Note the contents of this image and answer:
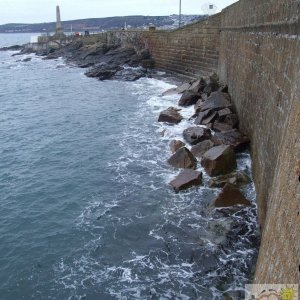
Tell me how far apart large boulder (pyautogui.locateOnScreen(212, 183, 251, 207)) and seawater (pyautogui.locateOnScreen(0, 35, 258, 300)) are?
0.31 metres

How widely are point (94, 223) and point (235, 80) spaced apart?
38.4 feet

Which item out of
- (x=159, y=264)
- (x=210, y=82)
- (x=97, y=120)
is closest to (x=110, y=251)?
(x=159, y=264)

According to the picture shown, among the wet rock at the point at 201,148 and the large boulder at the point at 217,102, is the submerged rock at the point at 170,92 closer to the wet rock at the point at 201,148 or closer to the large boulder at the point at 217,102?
the large boulder at the point at 217,102

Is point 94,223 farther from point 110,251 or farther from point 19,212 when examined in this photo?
point 19,212

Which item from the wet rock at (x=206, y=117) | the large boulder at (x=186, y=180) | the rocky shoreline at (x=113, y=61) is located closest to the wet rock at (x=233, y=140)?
the wet rock at (x=206, y=117)

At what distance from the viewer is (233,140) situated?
53.1 feet

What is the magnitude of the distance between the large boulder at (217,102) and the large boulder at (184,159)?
5496mm

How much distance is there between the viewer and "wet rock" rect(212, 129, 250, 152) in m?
16.0

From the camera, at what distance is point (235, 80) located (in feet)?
65.8

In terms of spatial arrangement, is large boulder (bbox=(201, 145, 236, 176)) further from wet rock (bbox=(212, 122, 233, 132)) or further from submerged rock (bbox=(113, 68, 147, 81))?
submerged rock (bbox=(113, 68, 147, 81))

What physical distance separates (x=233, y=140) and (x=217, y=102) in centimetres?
495

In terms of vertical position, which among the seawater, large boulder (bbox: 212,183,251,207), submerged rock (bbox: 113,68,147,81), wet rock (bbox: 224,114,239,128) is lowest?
the seawater

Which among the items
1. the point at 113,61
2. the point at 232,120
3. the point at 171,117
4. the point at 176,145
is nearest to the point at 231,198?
the point at 176,145

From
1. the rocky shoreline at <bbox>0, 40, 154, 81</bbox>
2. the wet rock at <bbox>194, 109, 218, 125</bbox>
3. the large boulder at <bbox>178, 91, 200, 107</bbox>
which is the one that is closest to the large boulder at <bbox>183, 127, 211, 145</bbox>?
the wet rock at <bbox>194, 109, 218, 125</bbox>
